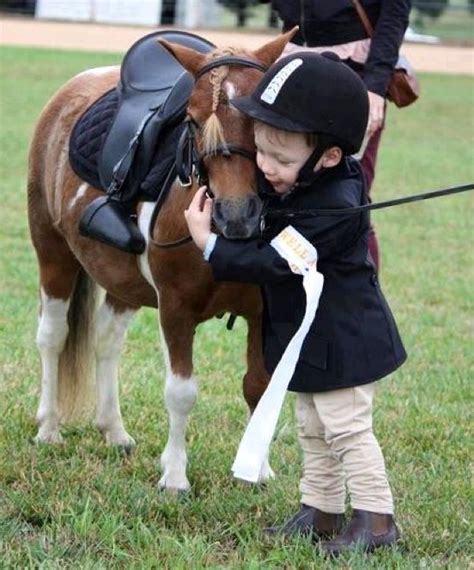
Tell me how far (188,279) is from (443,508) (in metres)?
1.15

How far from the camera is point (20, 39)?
112 ft

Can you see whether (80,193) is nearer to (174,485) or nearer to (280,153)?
(174,485)

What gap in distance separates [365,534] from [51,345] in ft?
6.44

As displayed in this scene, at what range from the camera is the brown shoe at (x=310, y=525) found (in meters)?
3.84

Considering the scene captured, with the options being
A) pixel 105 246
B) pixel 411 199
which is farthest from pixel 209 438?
pixel 411 199

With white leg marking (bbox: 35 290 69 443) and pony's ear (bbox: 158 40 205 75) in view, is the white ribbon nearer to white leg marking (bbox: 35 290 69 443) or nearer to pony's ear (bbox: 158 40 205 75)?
pony's ear (bbox: 158 40 205 75)

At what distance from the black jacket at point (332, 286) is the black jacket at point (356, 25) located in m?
1.42

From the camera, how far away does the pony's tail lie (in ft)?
17.1

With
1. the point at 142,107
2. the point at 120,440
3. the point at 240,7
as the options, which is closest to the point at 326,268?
the point at 142,107

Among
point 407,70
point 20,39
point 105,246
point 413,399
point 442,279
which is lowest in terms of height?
point 20,39

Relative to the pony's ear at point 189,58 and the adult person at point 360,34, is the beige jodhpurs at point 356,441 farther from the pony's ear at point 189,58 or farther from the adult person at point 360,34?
the adult person at point 360,34

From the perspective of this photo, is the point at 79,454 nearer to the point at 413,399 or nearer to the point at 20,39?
the point at 413,399

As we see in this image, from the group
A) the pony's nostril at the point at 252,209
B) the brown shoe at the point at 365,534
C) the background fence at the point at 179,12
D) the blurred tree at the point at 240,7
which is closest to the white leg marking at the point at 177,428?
the brown shoe at the point at 365,534

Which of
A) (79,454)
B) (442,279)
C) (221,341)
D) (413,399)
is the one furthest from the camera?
(442,279)
